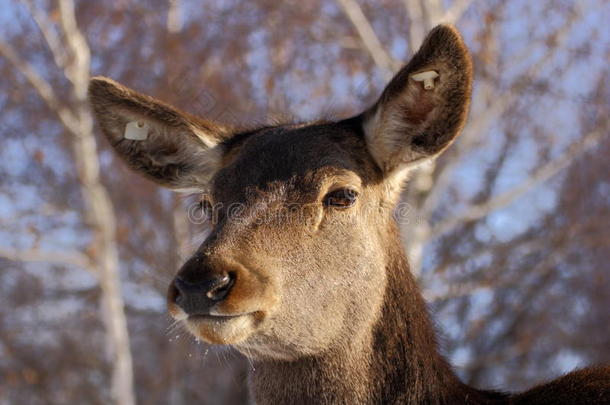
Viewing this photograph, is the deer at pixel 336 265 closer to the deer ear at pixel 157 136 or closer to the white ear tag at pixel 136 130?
the deer ear at pixel 157 136

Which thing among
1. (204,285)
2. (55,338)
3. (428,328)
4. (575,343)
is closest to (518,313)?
(575,343)

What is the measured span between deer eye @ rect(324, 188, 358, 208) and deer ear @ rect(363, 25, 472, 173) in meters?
0.38

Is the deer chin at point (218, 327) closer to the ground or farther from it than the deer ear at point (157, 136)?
closer to the ground

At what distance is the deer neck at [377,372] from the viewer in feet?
13.2

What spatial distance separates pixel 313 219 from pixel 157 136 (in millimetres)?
1563

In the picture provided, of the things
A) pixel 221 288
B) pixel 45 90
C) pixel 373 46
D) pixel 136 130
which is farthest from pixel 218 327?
pixel 45 90

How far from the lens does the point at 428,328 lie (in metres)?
4.36

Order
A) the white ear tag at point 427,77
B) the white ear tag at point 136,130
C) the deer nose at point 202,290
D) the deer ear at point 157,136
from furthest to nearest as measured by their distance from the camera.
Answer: the white ear tag at point 136,130 < the deer ear at point 157,136 < the white ear tag at point 427,77 < the deer nose at point 202,290

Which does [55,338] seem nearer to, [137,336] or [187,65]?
[137,336]

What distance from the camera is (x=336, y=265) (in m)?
4.11

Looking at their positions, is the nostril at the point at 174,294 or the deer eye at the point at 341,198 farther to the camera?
the deer eye at the point at 341,198

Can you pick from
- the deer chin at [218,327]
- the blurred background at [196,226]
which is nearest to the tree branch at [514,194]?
the blurred background at [196,226]

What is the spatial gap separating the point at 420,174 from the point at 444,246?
143 inches

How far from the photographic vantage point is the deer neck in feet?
13.2
